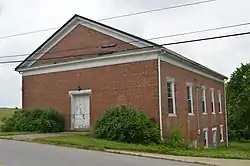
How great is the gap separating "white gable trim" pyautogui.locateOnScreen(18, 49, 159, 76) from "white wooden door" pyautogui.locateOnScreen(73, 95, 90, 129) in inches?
82.9

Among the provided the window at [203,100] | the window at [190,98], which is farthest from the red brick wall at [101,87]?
the window at [203,100]

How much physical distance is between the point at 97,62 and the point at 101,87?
1657mm

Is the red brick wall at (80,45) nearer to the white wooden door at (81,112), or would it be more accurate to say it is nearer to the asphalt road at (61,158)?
the white wooden door at (81,112)

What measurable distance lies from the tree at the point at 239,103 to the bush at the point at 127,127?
2703 centimetres

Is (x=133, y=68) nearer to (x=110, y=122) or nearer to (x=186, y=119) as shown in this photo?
(x=110, y=122)

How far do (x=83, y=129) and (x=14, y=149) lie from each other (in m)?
10.4

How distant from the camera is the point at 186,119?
28.3m

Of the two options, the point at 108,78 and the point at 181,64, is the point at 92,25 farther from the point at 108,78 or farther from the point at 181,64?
the point at 181,64

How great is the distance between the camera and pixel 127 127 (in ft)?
70.7

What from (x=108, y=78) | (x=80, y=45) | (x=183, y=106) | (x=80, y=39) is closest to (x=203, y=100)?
(x=183, y=106)

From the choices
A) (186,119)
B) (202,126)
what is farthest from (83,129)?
(202,126)

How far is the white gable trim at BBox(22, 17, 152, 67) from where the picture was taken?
2516 cm

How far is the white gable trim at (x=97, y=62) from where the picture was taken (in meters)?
24.3

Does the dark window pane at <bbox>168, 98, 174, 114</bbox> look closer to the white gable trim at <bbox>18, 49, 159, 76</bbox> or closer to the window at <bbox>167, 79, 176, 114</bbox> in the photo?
the window at <bbox>167, 79, 176, 114</bbox>
